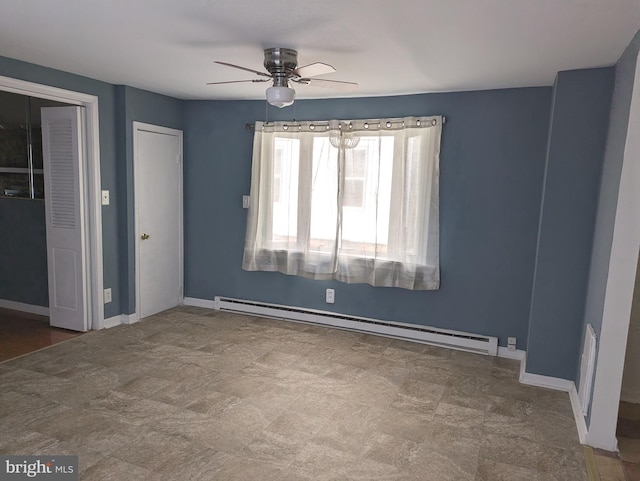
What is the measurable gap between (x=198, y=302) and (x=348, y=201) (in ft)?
7.18

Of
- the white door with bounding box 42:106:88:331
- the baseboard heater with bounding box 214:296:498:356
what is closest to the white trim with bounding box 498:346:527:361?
the baseboard heater with bounding box 214:296:498:356

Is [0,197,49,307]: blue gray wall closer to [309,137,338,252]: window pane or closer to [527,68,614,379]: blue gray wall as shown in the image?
[309,137,338,252]: window pane

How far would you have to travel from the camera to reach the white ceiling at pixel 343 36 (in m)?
2.21

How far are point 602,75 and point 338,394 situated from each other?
9.24 feet

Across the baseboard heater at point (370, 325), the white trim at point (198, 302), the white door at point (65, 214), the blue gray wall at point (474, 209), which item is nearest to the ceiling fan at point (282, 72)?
the blue gray wall at point (474, 209)

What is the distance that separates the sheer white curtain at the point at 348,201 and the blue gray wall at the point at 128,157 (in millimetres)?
1096

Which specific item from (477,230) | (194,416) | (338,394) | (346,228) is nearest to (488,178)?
(477,230)

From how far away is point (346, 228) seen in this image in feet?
14.8

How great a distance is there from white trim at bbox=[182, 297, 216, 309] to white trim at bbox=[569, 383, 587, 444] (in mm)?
3602

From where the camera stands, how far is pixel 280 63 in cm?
297

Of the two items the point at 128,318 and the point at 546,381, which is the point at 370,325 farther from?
the point at 128,318

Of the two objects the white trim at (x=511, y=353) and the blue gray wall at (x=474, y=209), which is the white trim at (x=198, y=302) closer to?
the blue gray wall at (x=474, y=209)

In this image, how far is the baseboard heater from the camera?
417 cm

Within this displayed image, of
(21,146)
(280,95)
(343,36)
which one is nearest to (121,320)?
(21,146)
